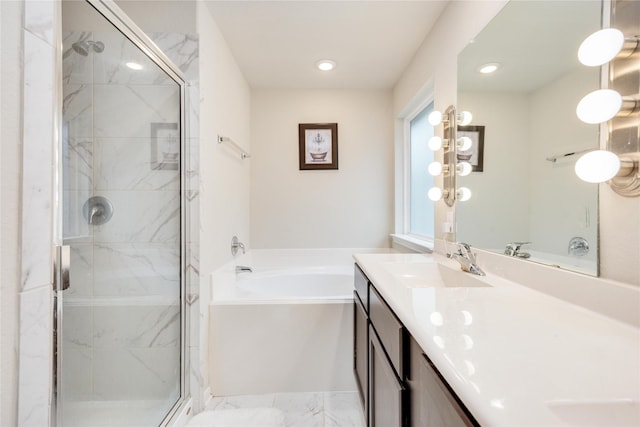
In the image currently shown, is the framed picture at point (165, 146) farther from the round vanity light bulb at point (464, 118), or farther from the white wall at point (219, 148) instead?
the round vanity light bulb at point (464, 118)

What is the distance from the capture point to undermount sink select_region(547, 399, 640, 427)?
Answer: 388mm

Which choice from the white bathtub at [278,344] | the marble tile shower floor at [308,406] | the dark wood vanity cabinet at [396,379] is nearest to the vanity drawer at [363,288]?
the dark wood vanity cabinet at [396,379]

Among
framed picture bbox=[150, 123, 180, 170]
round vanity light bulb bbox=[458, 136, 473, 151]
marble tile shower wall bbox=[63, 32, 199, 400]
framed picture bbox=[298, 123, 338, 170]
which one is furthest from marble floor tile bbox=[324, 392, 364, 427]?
framed picture bbox=[298, 123, 338, 170]

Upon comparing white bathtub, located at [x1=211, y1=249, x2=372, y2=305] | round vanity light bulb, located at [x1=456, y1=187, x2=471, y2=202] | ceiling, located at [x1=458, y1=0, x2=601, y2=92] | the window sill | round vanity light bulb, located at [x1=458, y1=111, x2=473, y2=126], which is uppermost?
ceiling, located at [x1=458, y1=0, x2=601, y2=92]

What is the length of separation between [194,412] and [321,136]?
2329 millimetres

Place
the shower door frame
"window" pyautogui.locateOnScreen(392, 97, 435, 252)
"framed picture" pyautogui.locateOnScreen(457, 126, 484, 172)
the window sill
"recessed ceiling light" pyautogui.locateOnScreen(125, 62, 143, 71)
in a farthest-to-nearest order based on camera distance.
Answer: "window" pyautogui.locateOnScreen(392, 97, 435, 252), the window sill, "recessed ceiling light" pyautogui.locateOnScreen(125, 62, 143, 71), "framed picture" pyautogui.locateOnScreen(457, 126, 484, 172), the shower door frame

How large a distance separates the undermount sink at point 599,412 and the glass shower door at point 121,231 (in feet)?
5.00

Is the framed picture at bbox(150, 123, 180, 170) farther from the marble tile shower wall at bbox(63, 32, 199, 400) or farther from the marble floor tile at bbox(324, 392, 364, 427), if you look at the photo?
the marble floor tile at bbox(324, 392, 364, 427)

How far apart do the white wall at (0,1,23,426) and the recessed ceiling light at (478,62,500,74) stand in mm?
1562

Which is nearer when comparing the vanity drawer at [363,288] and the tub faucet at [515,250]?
the tub faucet at [515,250]

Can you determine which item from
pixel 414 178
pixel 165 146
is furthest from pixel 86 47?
pixel 414 178

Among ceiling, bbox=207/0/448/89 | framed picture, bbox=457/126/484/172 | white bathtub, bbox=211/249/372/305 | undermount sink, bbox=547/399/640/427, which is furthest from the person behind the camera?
white bathtub, bbox=211/249/372/305

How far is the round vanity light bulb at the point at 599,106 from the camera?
69 centimetres

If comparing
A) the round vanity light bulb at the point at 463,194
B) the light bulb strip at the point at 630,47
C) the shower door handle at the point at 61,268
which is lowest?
the shower door handle at the point at 61,268
